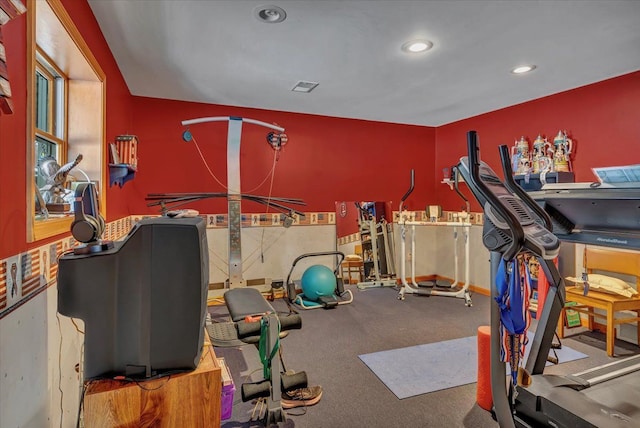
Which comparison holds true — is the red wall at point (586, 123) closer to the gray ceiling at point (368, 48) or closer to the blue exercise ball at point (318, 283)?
the gray ceiling at point (368, 48)

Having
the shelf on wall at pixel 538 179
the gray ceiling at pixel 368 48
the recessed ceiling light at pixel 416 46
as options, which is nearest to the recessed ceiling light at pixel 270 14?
the gray ceiling at pixel 368 48

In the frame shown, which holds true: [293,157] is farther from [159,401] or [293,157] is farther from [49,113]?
[159,401]

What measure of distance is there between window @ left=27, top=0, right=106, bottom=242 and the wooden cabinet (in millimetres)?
619

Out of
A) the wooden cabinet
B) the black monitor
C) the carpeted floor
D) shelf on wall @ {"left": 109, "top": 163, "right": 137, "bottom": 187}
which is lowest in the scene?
the carpeted floor

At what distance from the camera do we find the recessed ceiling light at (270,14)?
84.9 inches

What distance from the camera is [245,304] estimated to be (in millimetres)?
2467

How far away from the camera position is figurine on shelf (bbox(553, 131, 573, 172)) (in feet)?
12.4

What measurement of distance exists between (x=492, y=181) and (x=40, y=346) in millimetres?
2083

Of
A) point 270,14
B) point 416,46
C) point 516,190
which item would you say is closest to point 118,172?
point 270,14

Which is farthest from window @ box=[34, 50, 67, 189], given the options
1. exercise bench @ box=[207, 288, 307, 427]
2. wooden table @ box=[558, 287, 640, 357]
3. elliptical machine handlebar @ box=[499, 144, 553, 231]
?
wooden table @ box=[558, 287, 640, 357]

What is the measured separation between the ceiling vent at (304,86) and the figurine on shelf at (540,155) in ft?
8.44

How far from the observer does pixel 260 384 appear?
2090mm

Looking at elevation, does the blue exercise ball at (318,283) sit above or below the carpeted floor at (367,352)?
above

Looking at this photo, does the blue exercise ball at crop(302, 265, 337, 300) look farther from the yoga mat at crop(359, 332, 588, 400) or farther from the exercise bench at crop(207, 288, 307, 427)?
the exercise bench at crop(207, 288, 307, 427)
